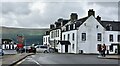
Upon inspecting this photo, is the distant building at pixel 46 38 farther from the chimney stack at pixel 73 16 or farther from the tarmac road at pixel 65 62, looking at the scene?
the tarmac road at pixel 65 62

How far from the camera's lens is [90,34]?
7469 cm

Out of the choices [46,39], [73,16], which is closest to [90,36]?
[73,16]

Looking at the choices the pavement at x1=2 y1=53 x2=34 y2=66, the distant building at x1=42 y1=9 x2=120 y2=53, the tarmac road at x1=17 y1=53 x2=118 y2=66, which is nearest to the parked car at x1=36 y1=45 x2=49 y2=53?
the distant building at x1=42 y1=9 x2=120 y2=53

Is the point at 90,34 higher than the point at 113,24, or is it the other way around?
the point at 113,24

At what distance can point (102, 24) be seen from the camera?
259 feet

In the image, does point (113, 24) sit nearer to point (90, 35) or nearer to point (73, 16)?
point (90, 35)

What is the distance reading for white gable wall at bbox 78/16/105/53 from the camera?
73.4 metres

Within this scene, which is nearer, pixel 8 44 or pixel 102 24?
pixel 102 24

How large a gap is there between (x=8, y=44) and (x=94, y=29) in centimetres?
3381

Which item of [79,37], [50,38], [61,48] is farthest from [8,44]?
[79,37]

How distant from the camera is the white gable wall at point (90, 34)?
241 ft

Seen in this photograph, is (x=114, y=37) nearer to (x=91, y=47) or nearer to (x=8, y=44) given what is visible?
(x=91, y=47)

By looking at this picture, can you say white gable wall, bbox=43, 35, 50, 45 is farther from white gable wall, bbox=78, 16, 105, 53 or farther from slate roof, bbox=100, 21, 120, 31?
white gable wall, bbox=78, 16, 105, 53

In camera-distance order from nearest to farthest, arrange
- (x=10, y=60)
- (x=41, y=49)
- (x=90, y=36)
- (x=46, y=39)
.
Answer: (x=10, y=60)
(x=41, y=49)
(x=90, y=36)
(x=46, y=39)
